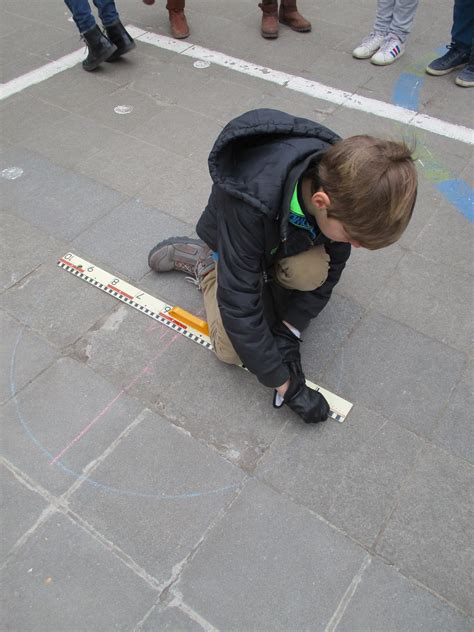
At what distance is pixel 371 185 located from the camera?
1.55 metres

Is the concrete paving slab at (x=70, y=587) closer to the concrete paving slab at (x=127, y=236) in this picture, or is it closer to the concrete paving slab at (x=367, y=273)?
the concrete paving slab at (x=127, y=236)

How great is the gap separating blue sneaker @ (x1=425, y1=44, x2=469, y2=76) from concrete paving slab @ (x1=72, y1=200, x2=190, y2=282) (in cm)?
293

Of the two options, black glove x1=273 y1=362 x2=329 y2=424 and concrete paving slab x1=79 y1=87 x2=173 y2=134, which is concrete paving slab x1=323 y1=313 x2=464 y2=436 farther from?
concrete paving slab x1=79 y1=87 x2=173 y2=134

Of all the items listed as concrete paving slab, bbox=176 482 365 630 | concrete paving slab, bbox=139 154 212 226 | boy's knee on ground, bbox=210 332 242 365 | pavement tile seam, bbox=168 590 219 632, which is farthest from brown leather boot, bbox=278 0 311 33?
pavement tile seam, bbox=168 590 219 632

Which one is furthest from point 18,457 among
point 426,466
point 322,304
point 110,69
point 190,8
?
point 190,8

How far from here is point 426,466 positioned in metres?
2.05

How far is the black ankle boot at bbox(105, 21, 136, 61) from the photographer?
441 centimetres

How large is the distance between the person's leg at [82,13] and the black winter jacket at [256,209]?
320 centimetres

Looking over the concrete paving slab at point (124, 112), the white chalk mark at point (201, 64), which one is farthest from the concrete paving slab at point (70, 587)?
the white chalk mark at point (201, 64)

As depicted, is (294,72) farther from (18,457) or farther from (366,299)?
(18,457)

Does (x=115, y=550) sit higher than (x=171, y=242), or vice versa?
(x=171, y=242)

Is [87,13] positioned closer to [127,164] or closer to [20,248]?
[127,164]

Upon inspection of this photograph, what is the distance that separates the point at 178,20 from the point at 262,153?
3.93 m

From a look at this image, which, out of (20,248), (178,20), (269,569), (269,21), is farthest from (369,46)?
(269,569)
